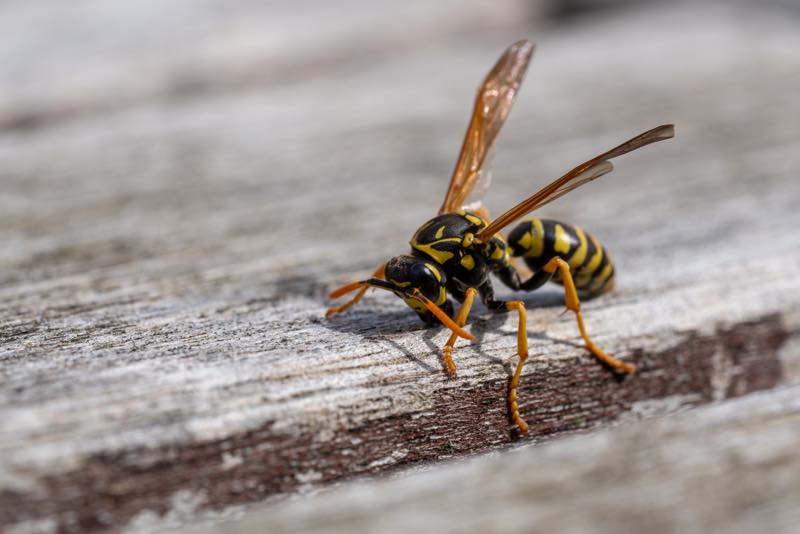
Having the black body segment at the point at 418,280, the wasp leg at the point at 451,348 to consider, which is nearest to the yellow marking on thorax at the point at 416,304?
the black body segment at the point at 418,280

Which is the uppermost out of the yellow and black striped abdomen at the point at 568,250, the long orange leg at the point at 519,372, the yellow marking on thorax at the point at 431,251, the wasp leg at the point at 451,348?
the yellow marking on thorax at the point at 431,251

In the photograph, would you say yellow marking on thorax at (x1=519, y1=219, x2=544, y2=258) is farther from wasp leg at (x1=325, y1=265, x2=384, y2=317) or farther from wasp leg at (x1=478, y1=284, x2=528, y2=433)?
wasp leg at (x1=325, y1=265, x2=384, y2=317)

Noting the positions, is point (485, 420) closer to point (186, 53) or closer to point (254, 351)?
point (254, 351)

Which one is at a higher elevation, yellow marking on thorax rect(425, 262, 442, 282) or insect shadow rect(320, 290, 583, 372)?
yellow marking on thorax rect(425, 262, 442, 282)

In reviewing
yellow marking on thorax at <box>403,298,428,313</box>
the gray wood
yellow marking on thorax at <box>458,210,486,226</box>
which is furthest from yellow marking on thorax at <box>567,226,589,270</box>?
the gray wood

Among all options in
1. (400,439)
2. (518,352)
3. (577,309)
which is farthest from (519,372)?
(577,309)

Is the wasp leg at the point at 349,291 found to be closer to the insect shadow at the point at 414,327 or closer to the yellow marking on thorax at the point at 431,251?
the insect shadow at the point at 414,327
